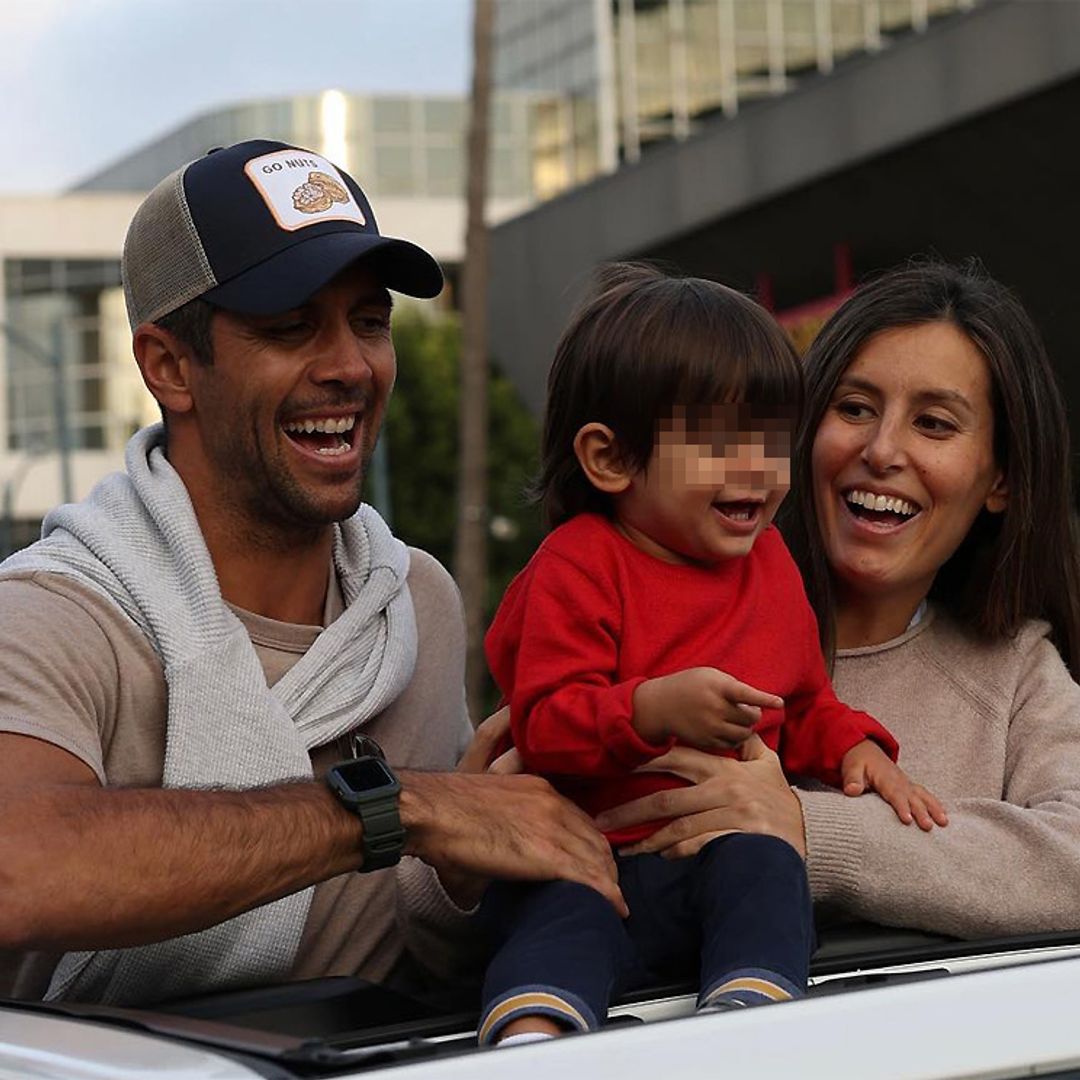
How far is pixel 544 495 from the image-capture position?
131 inches

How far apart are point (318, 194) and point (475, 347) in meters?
16.9

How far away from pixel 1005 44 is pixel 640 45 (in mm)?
36442

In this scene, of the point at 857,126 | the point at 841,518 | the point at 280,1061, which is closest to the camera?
the point at 280,1061

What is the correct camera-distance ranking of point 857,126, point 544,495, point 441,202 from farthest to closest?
point 441,202 → point 857,126 → point 544,495

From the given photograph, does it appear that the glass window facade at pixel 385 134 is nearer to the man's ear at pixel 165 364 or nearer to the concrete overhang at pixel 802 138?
the concrete overhang at pixel 802 138

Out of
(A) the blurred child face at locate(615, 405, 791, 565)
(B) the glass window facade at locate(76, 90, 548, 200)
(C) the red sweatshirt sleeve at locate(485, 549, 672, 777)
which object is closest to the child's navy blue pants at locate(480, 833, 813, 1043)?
(C) the red sweatshirt sleeve at locate(485, 549, 672, 777)

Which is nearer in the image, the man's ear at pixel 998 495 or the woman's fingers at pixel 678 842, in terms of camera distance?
the woman's fingers at pixel 678 842

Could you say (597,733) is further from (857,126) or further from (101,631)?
(857,126)

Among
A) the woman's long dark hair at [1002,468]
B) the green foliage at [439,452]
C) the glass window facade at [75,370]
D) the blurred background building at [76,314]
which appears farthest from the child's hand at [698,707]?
the glass window facade at [75,370]

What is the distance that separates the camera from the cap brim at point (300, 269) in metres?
3.30

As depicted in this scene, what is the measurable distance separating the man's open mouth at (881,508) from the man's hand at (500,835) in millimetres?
862

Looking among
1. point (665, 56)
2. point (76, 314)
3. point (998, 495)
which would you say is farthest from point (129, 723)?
point (665, 56)

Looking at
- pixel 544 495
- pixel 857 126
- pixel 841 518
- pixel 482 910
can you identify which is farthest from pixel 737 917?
pixel 857 126

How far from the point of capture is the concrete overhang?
70.1 ft
